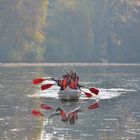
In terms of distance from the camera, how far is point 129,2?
393ft

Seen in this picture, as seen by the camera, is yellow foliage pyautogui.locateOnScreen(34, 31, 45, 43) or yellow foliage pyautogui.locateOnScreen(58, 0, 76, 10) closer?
yellow foliage pyautogui.locateOnScreen(34, 31, 45, 43)

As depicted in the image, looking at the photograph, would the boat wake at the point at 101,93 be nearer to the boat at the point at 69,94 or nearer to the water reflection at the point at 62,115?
the boat at the point at 69,94

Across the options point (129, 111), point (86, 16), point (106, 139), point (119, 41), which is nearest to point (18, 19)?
point (86, 16)

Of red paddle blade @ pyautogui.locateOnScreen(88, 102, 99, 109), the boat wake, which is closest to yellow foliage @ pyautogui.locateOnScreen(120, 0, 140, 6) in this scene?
the boat wake

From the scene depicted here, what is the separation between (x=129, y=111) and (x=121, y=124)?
5301 millimetres

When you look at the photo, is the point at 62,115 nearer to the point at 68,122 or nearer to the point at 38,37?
the point at 68,122

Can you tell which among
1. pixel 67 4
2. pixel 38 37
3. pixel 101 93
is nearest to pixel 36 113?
pixel 101 93

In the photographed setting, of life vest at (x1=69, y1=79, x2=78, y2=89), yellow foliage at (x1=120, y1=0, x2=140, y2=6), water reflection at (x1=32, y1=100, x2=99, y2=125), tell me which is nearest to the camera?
water reflection at (x1=32, y1=100, x2=99, y2=125)

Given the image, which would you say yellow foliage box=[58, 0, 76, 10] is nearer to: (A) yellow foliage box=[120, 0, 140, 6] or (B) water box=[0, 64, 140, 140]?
(A) yellow foliage box=[120, 0, 140, 6]

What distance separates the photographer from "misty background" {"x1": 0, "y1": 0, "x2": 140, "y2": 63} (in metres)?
102

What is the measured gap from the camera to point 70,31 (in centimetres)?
10988

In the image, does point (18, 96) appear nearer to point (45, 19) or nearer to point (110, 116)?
point (110, 116)

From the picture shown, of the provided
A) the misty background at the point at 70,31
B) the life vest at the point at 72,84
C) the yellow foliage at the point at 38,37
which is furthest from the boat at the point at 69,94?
the yellow foliage at the point at 38,37

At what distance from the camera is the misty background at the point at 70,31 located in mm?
101637
